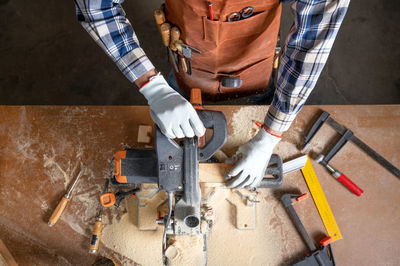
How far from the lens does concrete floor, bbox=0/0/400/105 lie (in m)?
2.47

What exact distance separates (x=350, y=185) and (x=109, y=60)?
2.26m

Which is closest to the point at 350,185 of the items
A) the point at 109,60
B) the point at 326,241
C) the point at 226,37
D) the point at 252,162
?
the point at 326,241

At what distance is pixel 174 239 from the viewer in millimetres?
1073

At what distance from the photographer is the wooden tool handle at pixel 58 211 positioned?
130 centimetres

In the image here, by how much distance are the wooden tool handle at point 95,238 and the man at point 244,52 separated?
61cm

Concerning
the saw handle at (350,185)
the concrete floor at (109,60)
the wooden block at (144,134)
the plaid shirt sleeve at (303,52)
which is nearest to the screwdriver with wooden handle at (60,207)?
the wooden block at (144,134)

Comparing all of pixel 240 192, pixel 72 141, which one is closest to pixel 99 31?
pixel 72 141

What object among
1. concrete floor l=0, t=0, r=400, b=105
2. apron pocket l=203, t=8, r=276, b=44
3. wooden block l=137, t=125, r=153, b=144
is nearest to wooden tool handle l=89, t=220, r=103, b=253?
wooden block l=137, t=125, r=153, b=144

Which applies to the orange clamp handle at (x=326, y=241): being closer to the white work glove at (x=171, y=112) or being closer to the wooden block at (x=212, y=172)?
the wooden block at (x=212, y=172)

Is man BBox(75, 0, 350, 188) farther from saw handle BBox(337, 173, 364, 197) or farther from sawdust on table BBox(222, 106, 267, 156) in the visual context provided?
saw handle BBox(337, 173, 364, 197)

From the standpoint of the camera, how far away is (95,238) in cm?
125

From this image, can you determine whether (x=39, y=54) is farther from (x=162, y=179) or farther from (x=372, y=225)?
(x=372, y=225)

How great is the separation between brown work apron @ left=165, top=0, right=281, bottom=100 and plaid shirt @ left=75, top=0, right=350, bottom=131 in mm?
126

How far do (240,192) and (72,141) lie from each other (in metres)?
0.93
